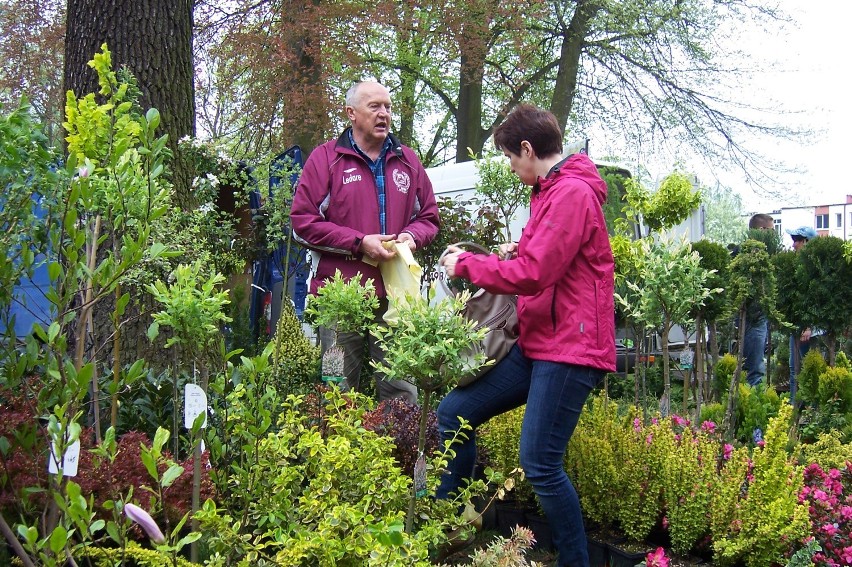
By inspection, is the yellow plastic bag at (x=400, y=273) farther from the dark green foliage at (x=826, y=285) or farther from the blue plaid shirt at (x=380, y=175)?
the dark green foliage at (x=826, y=285)

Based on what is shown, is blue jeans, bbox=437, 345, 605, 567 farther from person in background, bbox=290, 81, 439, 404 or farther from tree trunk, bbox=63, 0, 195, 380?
tree trunk, bbox=63, 0, 195, 380

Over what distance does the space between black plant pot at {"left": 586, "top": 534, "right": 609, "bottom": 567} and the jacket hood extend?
56.8 inches

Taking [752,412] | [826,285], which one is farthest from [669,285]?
[826,285]

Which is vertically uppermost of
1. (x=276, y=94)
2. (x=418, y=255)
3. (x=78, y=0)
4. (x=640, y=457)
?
(x=276, y=94)

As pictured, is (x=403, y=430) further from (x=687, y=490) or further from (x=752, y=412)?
(x=752, y=412)

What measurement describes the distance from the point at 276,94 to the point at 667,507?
9769 millimetres

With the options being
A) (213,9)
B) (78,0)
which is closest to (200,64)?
(213,9)

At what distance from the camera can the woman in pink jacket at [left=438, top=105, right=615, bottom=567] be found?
2596 mm

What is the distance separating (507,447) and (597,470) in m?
0.55

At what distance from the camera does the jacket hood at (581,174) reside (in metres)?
2.71

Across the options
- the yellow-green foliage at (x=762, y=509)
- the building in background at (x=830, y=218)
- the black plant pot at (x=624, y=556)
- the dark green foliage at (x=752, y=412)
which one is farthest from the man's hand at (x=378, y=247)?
the building in background at (x=830, y=218)

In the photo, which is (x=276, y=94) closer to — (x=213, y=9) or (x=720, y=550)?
(x=213, y=9)

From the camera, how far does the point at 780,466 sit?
3.06 meters

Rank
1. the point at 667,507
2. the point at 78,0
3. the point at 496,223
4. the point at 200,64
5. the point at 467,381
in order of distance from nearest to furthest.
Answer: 1. the point at 467,381
2. the point at 667,507
3. the point at 78,0
4. the point at 496,223
5. the point at 200,64
